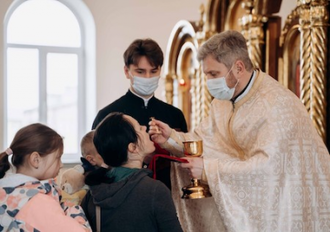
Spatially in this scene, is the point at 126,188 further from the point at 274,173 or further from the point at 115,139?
the point at 274,173

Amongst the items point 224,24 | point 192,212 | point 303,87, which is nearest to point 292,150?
point 192,212

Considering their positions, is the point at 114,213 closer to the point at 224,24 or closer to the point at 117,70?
the point at 224,24

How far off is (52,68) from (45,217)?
8.40 metres

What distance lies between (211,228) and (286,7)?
447 cm

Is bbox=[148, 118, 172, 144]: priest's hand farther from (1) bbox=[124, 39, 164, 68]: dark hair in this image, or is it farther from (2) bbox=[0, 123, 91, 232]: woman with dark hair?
(2) bbox=[0, 123, 91, 232]: woman with dark hair

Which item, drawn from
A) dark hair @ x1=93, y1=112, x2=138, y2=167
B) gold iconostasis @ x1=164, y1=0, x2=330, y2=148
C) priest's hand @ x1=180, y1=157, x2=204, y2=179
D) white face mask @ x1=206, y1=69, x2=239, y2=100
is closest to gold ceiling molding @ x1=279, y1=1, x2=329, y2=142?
gold iconostasis @ x1=164, y1=0, x2=330, y2=148

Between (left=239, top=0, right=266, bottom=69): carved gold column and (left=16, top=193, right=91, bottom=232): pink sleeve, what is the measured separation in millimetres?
3805

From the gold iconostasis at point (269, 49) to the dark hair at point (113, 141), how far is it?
2516 millimetres

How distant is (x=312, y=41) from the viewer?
476 centimetres

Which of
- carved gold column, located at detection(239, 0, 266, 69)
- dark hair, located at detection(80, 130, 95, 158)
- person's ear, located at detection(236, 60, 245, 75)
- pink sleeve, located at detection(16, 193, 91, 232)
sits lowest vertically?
pink sleeve, located at detection(16, 193, 91, 232)

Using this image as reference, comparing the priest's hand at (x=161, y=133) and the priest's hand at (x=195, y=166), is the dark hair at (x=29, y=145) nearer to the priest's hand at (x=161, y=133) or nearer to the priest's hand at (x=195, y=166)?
the priest's hand at (x=195, y=166)

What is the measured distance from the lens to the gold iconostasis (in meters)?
4.71

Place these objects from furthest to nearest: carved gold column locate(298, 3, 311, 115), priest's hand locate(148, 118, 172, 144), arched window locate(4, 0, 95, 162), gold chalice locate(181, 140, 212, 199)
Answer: arched window locate(4, 0, 95, 162) < carved gold column locate(298, 3, 311, 115) < priest's hand locate(148, 118, 172, 144) < gold chalice locate(181, 140, 212, 199)

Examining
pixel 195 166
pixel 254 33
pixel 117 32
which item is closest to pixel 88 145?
pixel 195 166
